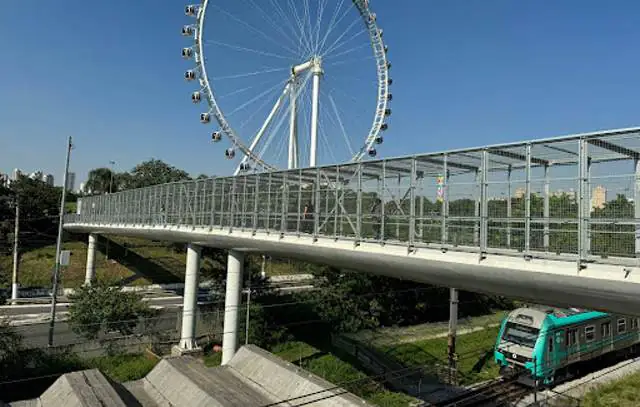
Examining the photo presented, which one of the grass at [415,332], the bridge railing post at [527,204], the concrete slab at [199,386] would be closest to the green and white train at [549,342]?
the grass at [415,332]

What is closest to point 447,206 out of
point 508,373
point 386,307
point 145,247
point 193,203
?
point 508,373

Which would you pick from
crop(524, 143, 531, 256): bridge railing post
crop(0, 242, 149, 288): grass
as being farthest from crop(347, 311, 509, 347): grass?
crop(0, 242, 149, 288): grass

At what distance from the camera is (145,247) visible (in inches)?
2235

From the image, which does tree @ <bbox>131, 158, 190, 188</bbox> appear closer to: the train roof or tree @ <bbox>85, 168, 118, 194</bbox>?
tree @ <bbox>85, 168, 118, 194</bbox>

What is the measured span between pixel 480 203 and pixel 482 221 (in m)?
0.55

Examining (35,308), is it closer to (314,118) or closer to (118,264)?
(118,264)

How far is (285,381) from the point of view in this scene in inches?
585

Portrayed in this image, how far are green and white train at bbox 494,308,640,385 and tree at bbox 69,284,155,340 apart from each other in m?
17.7

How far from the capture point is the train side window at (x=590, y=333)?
68.0 ft

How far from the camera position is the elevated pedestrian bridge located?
8031 millimetres

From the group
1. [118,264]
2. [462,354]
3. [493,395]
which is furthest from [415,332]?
[118,264]

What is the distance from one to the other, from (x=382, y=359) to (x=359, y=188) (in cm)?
1253

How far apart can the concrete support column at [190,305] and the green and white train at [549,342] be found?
47.6 feet

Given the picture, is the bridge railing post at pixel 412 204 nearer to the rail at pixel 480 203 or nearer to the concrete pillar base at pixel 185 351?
the rail at pixel 480 203
